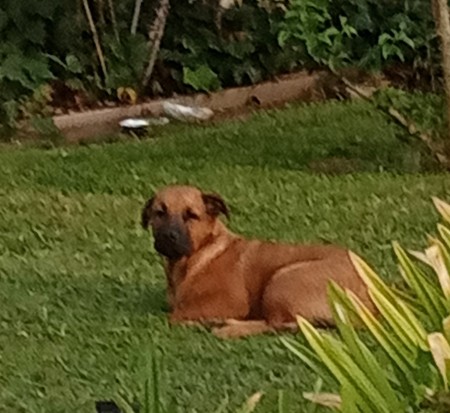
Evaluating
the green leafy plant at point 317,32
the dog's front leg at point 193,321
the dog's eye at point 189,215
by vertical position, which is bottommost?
the green leafy plant at point 317,32

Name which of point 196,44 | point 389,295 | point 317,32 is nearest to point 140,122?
point 196,44

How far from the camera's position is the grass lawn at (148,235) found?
11.3 ft

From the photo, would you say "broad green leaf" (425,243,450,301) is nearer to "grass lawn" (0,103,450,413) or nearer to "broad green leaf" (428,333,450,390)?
"broad green leaf" (428,333,450,390)

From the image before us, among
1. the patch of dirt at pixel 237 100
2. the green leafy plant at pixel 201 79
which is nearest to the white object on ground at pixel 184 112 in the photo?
the patch of dirt at pixel 237 100

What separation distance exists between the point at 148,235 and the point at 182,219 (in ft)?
3.64

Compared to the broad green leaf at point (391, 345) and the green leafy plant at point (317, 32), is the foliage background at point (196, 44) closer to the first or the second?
the green leafy plant at point (317, 32)

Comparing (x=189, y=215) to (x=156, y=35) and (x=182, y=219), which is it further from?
(x=156, y=35)

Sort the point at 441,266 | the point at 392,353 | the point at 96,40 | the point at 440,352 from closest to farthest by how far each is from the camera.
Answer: the point at 440,352 → the point at 392,353 → the point at 441,266 → the point at 96,40

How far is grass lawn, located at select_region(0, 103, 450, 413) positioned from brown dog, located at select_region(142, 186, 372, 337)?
93 mm

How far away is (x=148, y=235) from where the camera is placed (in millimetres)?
4844

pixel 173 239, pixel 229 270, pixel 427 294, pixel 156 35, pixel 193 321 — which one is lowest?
pixel 156 35

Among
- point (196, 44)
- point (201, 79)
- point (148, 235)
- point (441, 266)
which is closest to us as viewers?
point (441, 266)

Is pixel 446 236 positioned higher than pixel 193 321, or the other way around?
pixel 446 236

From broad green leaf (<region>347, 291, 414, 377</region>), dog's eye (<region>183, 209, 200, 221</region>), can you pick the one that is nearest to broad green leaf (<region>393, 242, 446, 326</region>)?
broad green leaf (<region>347, 291, 414, 377</region>)
